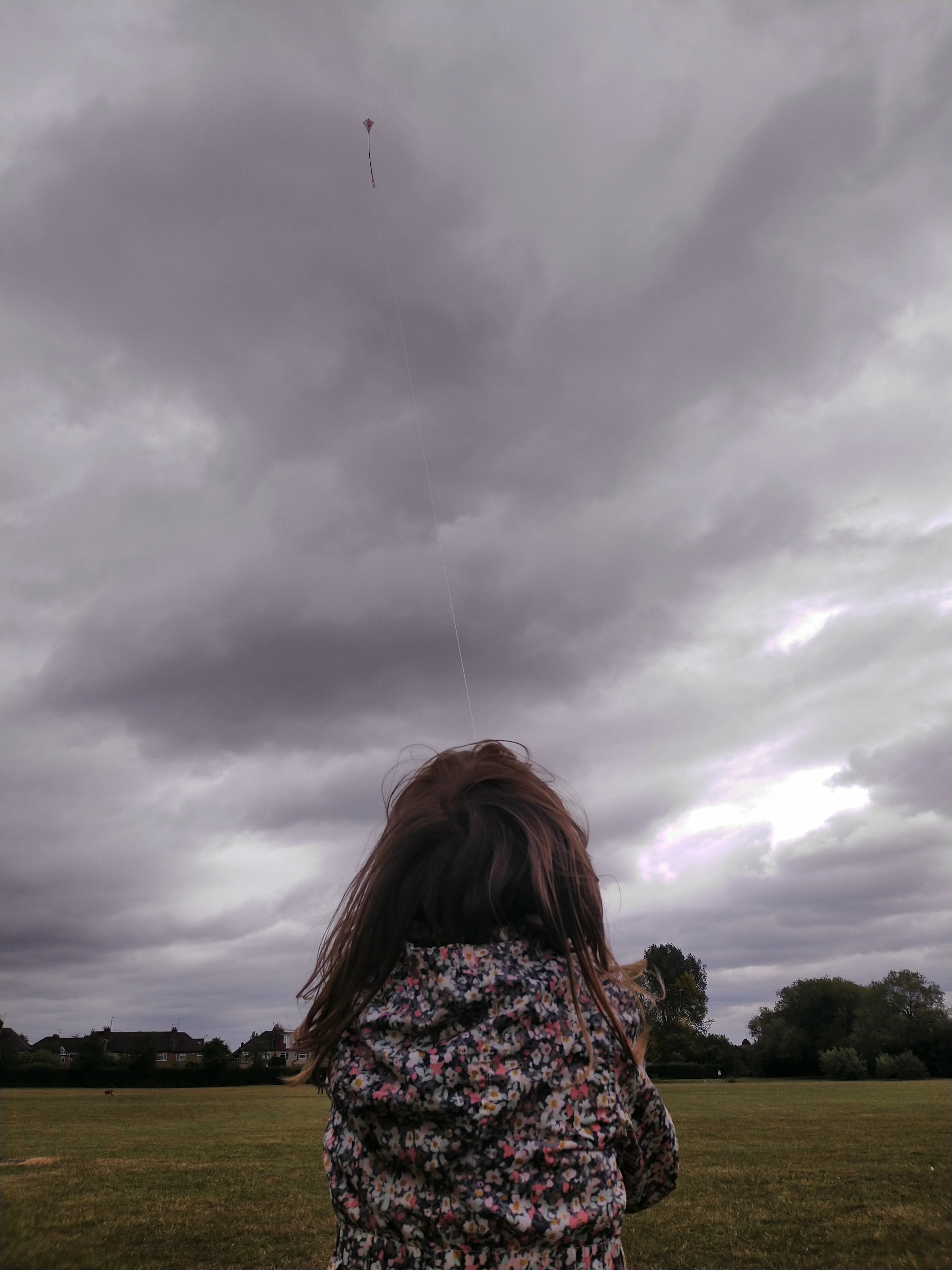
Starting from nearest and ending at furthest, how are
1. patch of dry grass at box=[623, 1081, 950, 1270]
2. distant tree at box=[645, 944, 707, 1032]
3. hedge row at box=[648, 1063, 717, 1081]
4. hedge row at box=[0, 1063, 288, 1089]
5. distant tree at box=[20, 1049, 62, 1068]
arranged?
patch of dry grass at box=[623, 1081, 950, 1270], hedge row at box=[0, 1063, 288, 1089], distant tree at box=[20, 1049, 62, 1068], hedge row at box=[648, 1063, 717, 1081], distant tree at box=[645, 944, 707, 1032]

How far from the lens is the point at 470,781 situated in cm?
265

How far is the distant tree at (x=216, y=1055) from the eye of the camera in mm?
59250

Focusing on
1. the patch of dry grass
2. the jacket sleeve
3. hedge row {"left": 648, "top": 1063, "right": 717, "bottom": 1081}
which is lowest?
hedge row {"left": 648, "top": 1063, "right": 717, "bottom": 1081}

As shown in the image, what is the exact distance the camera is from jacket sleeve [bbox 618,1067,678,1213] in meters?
2.44

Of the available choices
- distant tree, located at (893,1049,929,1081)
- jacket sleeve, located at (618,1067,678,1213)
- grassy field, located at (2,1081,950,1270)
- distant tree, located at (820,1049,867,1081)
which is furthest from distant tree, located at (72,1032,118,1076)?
jacket sleeve, located at (618,1067,678,1213)

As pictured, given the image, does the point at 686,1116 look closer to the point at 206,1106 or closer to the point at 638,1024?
the point at 206,1106

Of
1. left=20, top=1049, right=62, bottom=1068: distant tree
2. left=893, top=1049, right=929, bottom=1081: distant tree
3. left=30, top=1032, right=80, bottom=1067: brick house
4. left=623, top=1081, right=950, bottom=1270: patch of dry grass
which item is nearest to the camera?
left=623, top=1081, right=950, bottom=1270: patch of dry grass

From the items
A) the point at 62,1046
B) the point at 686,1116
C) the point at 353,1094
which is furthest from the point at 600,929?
the point at 62,1046

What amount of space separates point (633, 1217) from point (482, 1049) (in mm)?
8782

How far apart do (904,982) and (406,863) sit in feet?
321

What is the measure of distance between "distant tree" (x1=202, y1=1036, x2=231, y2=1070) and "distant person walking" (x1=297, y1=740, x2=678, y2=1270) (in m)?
66.4

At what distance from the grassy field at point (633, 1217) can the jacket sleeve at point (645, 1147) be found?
6.11 metres

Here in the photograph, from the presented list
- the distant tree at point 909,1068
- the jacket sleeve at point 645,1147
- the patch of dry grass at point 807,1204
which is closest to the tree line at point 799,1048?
the distant tree at point 909,1068

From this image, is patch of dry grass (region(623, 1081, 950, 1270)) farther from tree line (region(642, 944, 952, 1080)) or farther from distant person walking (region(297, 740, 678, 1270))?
tree line (region(642, 944, 952, 1080))
